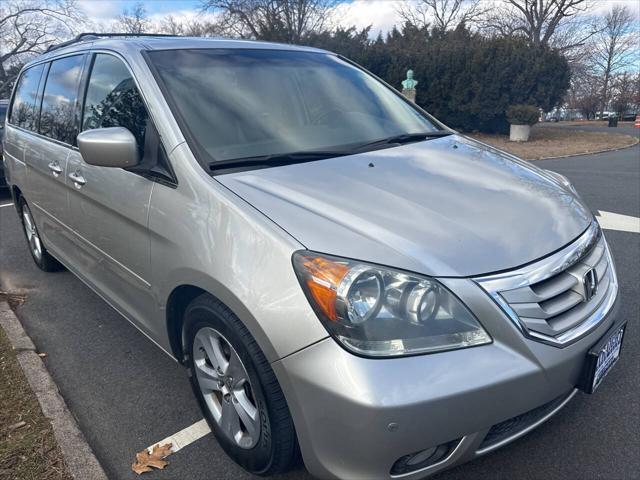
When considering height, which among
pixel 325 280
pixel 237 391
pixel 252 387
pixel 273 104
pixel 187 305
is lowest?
pixel 237 391

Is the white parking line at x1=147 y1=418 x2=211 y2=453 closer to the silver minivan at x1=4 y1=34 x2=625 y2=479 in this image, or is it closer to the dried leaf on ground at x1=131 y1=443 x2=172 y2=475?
the dried leaf on ground at x1=131 y1=443 x2=172 y2=475

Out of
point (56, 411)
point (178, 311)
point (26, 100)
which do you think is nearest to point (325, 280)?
point (178, 311)

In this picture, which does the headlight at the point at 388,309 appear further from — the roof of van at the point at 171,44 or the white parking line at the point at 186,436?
the roof of van at the point at 171,44

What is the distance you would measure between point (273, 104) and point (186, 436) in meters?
1.72

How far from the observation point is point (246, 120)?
2.51 meters

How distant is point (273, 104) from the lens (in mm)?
2705

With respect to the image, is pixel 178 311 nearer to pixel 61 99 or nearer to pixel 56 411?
pixel 56 411

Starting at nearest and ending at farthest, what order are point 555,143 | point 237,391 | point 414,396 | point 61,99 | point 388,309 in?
point 414,396
point 388,309
point 237,391
point 61,99
point 555,143

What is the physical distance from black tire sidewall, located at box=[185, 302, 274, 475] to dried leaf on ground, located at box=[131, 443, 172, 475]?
0.80 feet

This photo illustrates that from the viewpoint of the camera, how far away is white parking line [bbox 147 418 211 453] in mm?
2414

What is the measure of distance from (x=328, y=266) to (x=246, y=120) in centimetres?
113

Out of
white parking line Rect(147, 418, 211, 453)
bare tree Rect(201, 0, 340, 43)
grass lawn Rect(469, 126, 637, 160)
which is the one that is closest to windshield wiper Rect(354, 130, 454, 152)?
white parking line Rect(147, 418, 211, 453)

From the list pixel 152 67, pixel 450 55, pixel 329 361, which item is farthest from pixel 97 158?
pixel 450 55

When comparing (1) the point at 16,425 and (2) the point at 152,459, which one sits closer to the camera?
(2) the point at 152,459
